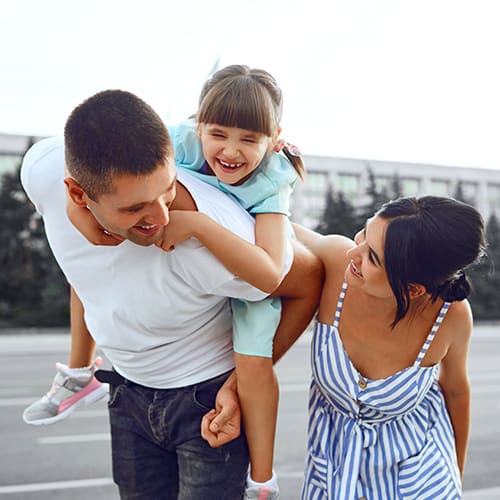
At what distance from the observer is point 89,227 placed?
1402 millimetres

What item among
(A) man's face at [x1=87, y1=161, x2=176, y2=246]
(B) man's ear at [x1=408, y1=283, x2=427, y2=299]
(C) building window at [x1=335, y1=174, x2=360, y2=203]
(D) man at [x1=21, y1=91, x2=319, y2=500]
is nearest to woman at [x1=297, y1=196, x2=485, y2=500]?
(B) man's ear at [x1=408, y1=283, x2=427, y2=299]

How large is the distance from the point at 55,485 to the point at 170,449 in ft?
12.7

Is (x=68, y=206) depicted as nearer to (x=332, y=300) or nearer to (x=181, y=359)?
(x=181, y=359)

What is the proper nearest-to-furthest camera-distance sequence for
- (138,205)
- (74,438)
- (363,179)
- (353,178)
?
(138,205)
(74,438)
(363,179)
(353,178)

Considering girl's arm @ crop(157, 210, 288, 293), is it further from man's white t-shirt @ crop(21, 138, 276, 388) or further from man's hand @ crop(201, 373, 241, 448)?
man's hand @ crop(201, 373, 241, 448)

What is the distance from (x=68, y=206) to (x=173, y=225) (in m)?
0.23

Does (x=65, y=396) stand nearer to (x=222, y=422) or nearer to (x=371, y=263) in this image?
(x=222, y=422)

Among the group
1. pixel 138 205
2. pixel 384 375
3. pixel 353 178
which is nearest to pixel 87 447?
pixel 384 375

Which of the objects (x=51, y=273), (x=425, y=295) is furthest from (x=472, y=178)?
(x=425, y=295)

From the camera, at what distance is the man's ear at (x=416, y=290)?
1719 mm

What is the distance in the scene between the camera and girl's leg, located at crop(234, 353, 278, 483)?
1.64 meters

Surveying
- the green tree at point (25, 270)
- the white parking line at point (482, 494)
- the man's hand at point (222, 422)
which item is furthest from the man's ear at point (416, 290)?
the green tree at point (25, 270)

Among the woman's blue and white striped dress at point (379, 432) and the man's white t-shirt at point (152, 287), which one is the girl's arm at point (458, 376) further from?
the man's white t-shirt at point (152, 287)

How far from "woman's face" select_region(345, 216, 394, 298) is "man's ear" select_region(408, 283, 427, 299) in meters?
0.05
